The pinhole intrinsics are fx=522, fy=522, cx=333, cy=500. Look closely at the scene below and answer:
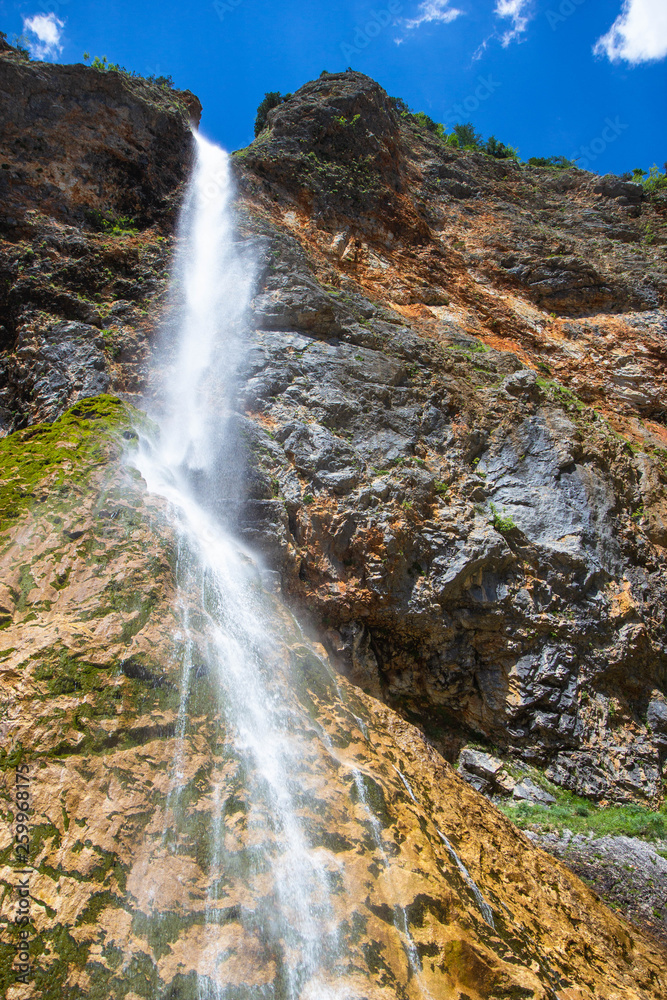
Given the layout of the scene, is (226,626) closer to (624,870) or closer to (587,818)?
(587,818)

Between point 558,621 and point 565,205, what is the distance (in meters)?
20.1

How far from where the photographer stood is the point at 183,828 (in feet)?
15.6

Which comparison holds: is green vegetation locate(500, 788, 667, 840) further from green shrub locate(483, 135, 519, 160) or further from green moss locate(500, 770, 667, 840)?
green shrub locate(483, 135, 519, 160)

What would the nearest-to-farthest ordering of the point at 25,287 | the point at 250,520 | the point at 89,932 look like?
the point at 89,932
the point at 250,520
the point at 25,287

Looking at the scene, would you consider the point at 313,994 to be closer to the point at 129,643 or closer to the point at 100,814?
the point at 100,814

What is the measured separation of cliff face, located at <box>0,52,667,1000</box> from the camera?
463 centimetres

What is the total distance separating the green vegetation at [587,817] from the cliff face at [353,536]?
0.34 m

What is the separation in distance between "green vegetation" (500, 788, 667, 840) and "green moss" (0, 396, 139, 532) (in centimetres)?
855

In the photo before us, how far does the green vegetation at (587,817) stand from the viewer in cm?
795

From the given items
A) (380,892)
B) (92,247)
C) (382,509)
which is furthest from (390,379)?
(380,892)

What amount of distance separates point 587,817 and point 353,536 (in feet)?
19.3

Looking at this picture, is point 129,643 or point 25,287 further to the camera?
point 25,287

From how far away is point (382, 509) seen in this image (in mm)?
10031

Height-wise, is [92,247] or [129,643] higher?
[92,247]
